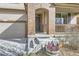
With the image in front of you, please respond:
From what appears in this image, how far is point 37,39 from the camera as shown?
3465 mm

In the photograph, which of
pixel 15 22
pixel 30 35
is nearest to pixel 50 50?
pixel 30 35

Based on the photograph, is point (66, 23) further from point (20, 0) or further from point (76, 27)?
point (20, 0)

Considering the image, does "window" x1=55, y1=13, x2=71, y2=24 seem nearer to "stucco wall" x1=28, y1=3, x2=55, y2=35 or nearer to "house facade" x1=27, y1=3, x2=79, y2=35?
"house facade" x1=27, y1=3, x2=79, y2=35

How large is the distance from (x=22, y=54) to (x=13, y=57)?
25 centimetres

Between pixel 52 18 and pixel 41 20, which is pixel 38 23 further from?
pixel 52 18

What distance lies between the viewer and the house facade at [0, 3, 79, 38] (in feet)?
11.1

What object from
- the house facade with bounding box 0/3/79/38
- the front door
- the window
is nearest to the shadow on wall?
the house facade with bounding box 0/3/79/38

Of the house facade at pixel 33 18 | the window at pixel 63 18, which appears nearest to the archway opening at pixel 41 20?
the house facade at pixel 33 18

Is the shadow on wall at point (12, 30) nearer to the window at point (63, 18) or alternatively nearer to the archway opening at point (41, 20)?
the archway opening at point (41, 20)

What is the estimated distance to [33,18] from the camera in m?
3.38

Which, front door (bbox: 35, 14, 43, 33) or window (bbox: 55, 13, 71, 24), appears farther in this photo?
window (bbox: 55, 13, 71, 24)

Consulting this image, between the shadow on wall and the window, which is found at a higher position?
the window

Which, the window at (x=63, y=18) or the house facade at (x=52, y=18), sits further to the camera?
the window at (x=63, y=18)

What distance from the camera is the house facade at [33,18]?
11.1 feet
